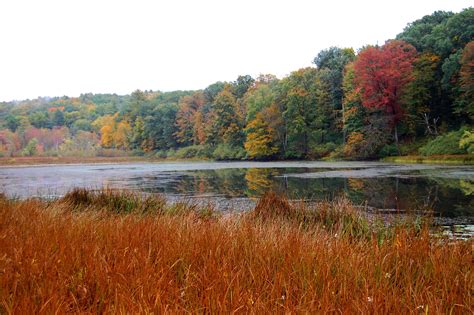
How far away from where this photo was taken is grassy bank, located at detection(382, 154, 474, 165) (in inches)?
1310

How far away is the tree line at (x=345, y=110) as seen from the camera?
41.7 metres

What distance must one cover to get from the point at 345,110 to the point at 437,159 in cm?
1793

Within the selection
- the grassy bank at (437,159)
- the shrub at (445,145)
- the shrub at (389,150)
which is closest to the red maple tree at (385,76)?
the shrub at (389,150)

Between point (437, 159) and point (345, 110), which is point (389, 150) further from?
point (345, 110)

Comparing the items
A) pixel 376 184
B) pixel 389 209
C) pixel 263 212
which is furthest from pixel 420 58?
pixel 263 212

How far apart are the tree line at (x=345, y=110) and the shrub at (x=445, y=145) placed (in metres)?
0.09

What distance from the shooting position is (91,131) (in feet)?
382

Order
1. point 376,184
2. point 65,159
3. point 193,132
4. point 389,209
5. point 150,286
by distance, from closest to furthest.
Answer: point 150,286, point 389,209, point 376,184, point 65,159, point 193,132

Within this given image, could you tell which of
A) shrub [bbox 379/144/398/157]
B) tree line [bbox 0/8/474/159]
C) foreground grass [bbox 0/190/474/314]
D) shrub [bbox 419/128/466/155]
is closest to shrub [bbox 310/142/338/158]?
tree line [bbox 0/8/474/159]

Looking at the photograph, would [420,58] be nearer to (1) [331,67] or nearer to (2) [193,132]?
(1) [331,67]

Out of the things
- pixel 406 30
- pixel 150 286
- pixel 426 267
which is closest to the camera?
pixel 150 286

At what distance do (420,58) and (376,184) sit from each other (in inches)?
1200

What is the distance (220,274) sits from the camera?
129 inches

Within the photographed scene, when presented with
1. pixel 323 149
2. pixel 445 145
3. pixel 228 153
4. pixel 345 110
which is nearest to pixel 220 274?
pixel 445 145
